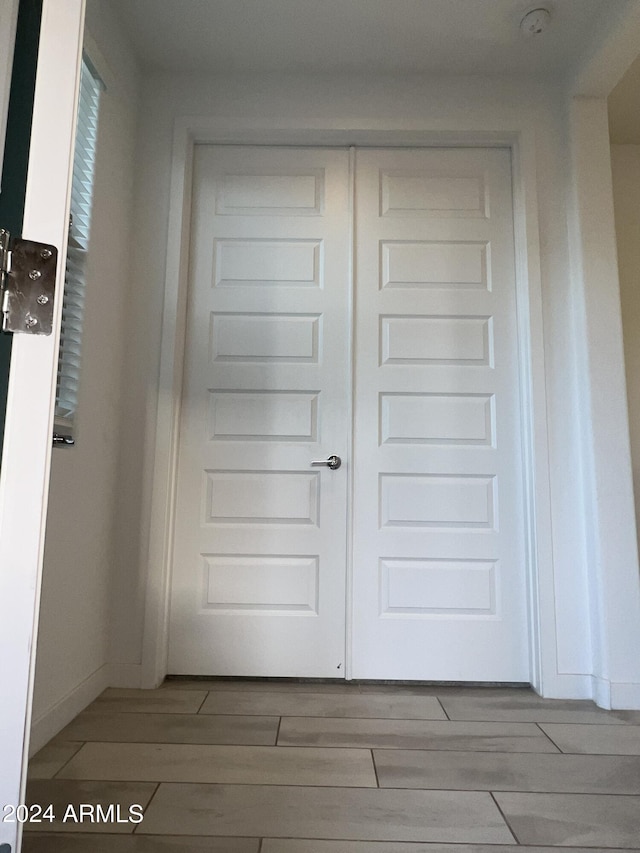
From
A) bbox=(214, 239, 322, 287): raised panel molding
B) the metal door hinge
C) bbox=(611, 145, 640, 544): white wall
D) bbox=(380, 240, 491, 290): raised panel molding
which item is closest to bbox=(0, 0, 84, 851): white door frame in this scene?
the metal door hinge

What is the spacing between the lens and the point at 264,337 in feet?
8.19

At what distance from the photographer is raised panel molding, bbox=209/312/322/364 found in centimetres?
249

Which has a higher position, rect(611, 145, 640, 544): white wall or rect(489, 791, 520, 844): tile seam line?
rect(611, 145, 640, 544): white wall

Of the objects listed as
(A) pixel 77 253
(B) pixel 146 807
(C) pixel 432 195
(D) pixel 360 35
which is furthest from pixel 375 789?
(D) pixel 360 35

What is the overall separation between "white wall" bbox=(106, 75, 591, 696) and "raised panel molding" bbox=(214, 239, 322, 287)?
11.0 inches

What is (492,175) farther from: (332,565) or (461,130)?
(332,565)

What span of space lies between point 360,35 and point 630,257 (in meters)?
1.78

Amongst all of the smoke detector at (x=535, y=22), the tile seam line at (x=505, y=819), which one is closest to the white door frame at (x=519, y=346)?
the smoke detector at (x=535, y=22)

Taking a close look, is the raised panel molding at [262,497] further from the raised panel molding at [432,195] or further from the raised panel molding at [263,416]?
the raised panel molding at [432,195]

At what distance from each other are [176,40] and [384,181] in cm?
107

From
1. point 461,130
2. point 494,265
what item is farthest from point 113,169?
point 494,265

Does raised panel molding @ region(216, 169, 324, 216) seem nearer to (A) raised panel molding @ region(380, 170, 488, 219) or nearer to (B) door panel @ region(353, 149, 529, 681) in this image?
(B) door panel @ region(353, 149, 529, 681)

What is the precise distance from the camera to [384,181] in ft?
8.55

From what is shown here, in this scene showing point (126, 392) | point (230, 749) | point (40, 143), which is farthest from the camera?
point (126, 392)
